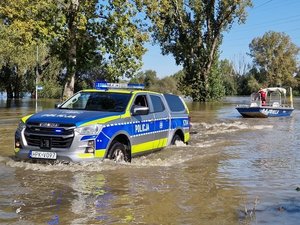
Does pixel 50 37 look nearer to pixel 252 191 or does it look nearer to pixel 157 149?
pixel 157 149

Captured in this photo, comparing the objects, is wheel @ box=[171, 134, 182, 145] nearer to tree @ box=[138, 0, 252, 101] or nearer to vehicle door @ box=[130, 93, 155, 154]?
vehicle door @ box=[130, 93, 155, 154]

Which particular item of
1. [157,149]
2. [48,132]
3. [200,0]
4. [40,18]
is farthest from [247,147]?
[200,0]

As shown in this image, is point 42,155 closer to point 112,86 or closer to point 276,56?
point 112,86

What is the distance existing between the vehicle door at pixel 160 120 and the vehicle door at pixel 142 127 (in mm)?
236

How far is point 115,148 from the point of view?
991 cm

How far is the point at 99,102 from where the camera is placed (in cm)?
1083

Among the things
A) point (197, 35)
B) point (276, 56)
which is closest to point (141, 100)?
point (197, 35)

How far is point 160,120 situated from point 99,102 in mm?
1835

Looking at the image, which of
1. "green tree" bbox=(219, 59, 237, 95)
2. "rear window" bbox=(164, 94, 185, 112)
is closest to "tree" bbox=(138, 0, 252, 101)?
"rear window" bbox=(164, 94, 185, 112)

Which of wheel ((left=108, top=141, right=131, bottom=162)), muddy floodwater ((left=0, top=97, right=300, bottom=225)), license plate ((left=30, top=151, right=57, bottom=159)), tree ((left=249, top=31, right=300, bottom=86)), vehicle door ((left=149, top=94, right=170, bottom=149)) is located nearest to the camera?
muddy floodwater ((left=0, top=97, right=300, bottom=225))

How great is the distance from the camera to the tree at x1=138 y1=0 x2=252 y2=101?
5375 cm

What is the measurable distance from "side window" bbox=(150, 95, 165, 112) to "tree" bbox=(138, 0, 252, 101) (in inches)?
1581

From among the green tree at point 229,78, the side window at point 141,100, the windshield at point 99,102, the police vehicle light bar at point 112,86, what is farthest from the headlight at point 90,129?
the green tree at point 229,78

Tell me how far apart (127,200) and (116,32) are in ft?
54.2
